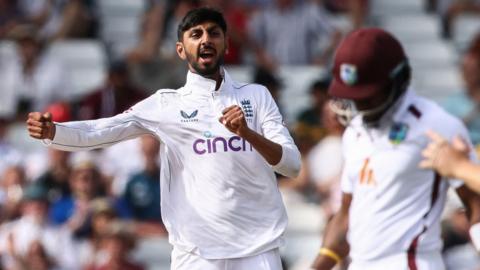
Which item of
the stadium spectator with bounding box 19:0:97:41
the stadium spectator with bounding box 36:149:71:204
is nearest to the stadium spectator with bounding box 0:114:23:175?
the stadium spectator with bounding box 36:149:71:204

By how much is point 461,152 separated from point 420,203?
1149 mm

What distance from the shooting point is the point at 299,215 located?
39.9 feet

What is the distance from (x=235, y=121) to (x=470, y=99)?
6.36 m

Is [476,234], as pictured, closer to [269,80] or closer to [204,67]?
[204,67]

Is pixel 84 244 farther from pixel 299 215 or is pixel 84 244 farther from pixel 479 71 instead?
pixel 479 71

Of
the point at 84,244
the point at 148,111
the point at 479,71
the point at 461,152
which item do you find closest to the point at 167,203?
the point at 148,111

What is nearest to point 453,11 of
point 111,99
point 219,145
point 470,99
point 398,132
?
point 470,99

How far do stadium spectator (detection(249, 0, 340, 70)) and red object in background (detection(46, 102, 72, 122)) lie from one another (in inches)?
97.2

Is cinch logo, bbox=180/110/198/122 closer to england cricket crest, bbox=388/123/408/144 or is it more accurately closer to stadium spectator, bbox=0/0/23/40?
england cricket crest, bbox=388/123/408/144

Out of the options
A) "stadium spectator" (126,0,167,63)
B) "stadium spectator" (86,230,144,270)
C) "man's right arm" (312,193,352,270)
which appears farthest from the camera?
"stadium spectator" (126,0,167,63)

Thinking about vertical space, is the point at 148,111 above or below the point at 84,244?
above

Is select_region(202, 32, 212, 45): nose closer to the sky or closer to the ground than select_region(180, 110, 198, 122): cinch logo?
closer to the sky

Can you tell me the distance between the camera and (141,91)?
44.0ft

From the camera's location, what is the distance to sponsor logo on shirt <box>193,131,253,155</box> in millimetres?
7320
